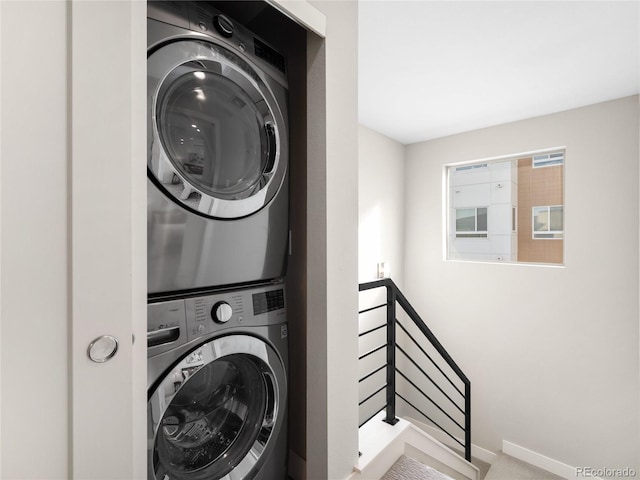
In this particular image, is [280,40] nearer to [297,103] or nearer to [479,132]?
[297,103]

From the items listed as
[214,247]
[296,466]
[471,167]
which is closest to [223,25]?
[214,247]

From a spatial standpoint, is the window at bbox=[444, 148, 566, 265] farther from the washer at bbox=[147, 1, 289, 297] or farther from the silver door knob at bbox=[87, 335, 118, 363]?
the silver door knob at bbox=[87, 335, 118, 363]

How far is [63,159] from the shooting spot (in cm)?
52

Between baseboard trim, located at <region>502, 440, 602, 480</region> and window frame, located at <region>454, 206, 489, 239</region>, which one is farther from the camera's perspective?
window frame, located at <region>454, 206, 489, 239</region>

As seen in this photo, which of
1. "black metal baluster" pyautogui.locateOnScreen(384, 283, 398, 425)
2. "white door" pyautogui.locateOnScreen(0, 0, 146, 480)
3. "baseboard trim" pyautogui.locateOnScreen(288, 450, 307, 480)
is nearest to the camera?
"white door" pyautogui.locateOnScreen(0, 0, 146, 480)

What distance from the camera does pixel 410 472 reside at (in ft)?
4.75

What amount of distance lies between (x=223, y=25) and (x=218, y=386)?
1.04m

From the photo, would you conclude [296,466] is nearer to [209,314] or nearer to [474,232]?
[209,314]

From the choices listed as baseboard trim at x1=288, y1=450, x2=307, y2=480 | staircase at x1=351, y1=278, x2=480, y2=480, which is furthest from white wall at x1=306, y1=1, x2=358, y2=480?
staircase at x1=351, y1=278, x2=480, y2=480

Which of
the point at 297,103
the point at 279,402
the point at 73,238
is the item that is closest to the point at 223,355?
the point at 279,402

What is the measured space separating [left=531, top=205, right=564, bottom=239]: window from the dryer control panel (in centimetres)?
281

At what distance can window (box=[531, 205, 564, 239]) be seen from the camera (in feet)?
9.34

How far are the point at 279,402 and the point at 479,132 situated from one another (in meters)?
3.12

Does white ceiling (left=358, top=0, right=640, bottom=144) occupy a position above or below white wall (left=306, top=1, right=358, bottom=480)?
above
